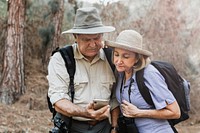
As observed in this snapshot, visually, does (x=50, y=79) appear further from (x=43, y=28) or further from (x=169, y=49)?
(x=43, y=28)

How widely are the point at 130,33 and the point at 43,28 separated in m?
7.80

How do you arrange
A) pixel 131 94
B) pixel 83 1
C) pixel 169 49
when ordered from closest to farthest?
pixel 131 94
pixel 169 49
pixel 83 1

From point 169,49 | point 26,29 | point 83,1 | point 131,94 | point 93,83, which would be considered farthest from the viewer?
point 83,1

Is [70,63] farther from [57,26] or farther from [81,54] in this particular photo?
[57,26]

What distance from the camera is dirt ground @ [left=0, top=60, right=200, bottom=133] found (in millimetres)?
6181

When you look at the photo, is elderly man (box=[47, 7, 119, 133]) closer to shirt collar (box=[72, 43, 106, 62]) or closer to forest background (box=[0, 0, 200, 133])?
shirt collar (box=[72, 43, 106, 62])

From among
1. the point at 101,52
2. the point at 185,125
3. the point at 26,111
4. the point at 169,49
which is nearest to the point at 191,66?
the point at 169,49

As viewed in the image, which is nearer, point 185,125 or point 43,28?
point 185,125

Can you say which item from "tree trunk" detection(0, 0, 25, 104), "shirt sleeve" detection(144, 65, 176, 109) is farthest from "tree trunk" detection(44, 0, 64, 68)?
"shirt sleeve" detection(144, 65, 176, 109)

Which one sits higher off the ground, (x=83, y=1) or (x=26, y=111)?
(x=83, y=1)

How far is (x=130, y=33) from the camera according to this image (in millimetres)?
2645

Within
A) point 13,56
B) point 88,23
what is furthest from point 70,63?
point 13,56

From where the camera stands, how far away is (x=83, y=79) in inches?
106

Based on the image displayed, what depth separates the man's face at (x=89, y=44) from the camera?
2693mm
